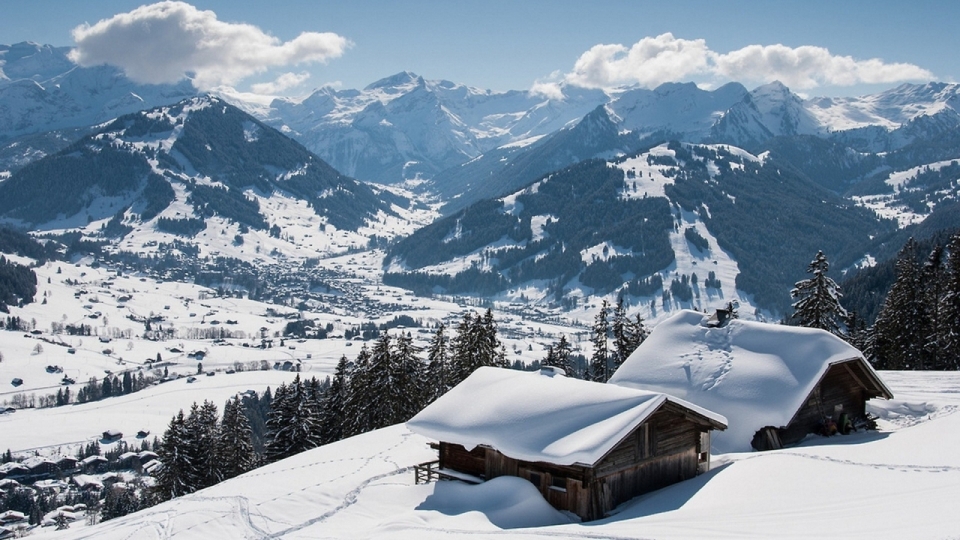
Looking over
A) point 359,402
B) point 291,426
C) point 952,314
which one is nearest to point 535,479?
point 359,402

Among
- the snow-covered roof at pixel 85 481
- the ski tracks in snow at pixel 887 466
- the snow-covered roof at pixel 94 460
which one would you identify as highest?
the ski tracks in snow at pixel 887 466

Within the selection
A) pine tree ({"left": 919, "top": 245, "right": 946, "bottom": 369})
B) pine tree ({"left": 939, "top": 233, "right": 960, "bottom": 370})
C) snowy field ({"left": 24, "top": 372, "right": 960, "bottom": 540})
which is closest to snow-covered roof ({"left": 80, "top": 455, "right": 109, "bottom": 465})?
snowy field ({"left": 24, "top": 372, "right": 960, "bottom": 540})

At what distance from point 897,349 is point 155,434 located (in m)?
135

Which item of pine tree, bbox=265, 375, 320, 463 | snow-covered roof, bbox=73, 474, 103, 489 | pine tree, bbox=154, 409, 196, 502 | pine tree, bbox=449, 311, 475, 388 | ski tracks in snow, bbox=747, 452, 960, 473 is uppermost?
pine tree, bbox=449, 311, 475, 388

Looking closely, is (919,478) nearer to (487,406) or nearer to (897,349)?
(487,406)

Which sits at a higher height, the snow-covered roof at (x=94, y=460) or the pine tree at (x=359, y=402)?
the pine tree at (x=359, y=402)

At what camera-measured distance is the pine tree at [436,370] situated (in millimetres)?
58531

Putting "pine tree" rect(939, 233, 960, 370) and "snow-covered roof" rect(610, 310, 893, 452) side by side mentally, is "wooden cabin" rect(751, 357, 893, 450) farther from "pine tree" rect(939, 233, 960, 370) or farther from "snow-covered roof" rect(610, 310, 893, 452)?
"pine tree" rect(939, 233, 960, 370)

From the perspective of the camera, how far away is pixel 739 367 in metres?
32.6

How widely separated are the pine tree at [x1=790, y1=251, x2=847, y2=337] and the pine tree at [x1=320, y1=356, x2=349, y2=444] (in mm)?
36208

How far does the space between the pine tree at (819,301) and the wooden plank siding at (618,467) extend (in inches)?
1161

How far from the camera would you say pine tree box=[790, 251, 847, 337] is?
52.1 meters

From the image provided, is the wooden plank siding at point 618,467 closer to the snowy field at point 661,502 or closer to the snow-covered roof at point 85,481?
the snowy field at point 661,502

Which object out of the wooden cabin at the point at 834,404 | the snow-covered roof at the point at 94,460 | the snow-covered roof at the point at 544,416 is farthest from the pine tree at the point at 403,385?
the snow-covered roof at the point at 94,460
